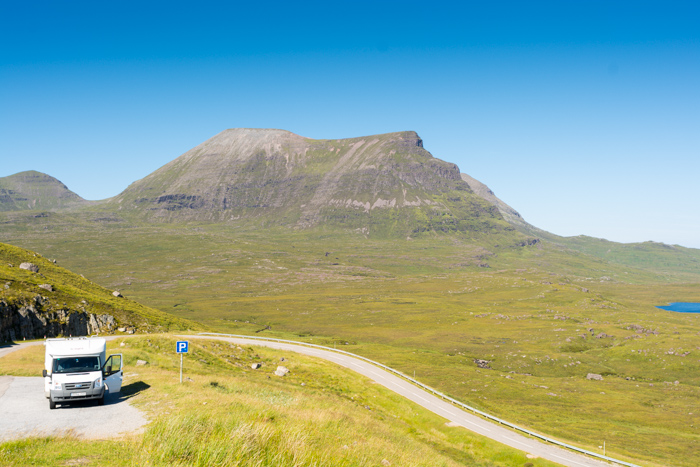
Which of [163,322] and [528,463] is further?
[163,322]

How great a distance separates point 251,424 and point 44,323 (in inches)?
2452

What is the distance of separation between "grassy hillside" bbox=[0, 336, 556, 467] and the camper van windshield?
317cm

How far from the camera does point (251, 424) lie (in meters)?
10.4

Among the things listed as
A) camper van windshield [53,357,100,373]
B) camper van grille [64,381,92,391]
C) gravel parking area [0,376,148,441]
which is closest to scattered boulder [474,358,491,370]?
gravel parking area [0,376,148,441]

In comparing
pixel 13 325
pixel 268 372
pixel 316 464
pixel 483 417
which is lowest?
pixel 483 417

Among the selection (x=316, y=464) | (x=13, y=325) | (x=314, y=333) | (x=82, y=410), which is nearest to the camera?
(x=316, y=464)

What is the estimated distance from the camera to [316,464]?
31.0 ft

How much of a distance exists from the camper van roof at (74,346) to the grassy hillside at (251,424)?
3.87 meters

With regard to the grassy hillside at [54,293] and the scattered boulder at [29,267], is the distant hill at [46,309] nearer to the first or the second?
the grassy hillside at [54,293]

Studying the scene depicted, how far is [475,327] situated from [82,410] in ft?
534

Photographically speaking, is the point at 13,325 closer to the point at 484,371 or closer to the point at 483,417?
the point at 483,417

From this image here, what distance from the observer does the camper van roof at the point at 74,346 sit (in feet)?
76.9

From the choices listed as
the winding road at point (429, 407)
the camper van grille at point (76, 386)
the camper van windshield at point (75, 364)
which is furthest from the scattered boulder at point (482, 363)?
the camper van grille at point (76, 386)

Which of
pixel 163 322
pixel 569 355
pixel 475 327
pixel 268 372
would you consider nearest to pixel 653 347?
pixel 569 355
